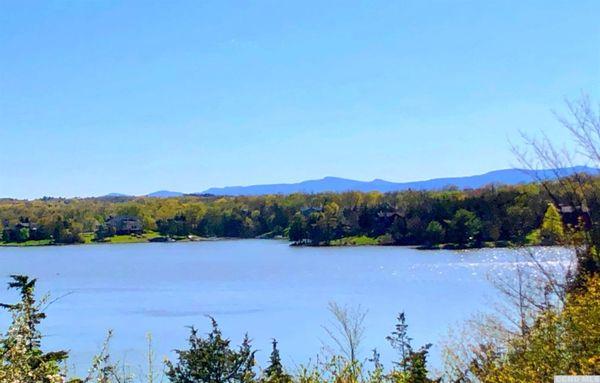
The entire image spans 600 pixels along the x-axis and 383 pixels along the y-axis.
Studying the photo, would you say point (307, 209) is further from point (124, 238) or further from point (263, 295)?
point (263, 295)

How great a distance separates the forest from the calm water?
144 inches

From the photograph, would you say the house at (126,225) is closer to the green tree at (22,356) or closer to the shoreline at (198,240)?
the shoreline at (198,240)

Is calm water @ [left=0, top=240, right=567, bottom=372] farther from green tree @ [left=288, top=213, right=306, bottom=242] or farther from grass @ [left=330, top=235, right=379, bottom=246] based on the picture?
green tree @ [left=288, top=213, right=306, bottom=242]

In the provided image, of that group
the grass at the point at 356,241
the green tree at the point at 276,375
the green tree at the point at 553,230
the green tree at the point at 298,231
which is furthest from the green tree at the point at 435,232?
the green tree at the point at 276,375

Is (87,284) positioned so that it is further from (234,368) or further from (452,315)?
(234,368)

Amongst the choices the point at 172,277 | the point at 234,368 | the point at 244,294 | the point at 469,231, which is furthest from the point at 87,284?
the point at 234,368

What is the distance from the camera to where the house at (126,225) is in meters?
87.0

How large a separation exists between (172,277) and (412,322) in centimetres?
2272

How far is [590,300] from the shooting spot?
5098mm

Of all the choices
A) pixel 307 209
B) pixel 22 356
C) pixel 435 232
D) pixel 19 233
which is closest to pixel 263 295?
pixel 22 356

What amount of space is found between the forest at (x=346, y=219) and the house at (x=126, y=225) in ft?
1.85

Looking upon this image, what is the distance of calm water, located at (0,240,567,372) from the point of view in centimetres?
1877

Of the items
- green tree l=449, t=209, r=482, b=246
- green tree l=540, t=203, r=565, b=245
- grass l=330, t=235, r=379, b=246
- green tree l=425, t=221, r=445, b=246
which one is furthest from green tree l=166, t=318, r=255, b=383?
grass l=330, t=235, r=379, b=246

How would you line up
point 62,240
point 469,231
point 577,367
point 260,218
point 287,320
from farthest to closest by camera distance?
point 260,218, point 62,240, point 469,231, point 287,320, point 577,367
